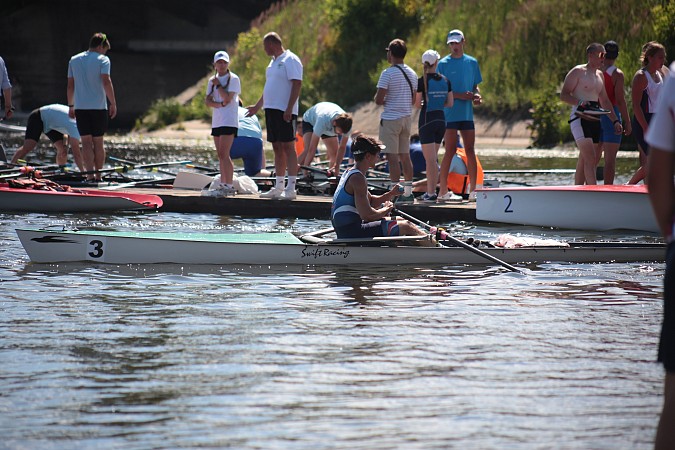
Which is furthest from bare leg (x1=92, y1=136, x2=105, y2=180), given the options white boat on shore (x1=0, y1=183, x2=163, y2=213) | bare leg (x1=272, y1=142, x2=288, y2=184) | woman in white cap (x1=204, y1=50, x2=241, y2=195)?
bare leg (x1=272, y1=142, x2=288, y2=184)

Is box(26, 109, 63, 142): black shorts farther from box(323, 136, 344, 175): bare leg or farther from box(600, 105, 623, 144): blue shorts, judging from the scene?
box(600, 105, 623, 144): blue shorts

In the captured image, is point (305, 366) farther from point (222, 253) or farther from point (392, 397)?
point (222, 253)

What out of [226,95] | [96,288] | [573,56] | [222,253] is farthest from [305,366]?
[573,56]

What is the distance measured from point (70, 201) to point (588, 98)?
6.15 m

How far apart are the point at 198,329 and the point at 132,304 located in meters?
1.05

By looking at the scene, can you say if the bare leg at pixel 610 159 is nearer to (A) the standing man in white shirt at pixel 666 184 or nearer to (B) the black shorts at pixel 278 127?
(B) the black shorts at pixel 278 127

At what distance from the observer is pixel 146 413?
5.45 metres

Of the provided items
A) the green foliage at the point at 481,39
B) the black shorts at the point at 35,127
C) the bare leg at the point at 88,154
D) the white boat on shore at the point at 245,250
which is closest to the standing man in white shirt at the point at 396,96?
the white boat on shore at the point at 245,250

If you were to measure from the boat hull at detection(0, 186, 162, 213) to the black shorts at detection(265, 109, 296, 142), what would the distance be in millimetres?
1684

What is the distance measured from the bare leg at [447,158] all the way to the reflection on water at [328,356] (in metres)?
3.50

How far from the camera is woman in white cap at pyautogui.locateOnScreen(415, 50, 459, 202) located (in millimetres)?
12859

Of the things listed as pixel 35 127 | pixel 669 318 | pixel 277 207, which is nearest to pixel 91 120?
pixel 35 127

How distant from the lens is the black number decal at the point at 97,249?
978 centimetres

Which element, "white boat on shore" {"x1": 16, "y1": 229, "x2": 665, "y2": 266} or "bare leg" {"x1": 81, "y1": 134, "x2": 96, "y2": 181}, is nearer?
"white boat on shore" {"x1": 16, "y1": 229, "x2": 665, "y2": 266}
